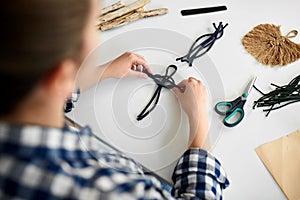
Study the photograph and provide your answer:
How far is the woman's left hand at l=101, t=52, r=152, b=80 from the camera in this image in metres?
0.82

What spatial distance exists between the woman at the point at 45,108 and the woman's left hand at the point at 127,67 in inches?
10.8

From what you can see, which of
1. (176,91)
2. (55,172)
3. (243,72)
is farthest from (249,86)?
(55,172)

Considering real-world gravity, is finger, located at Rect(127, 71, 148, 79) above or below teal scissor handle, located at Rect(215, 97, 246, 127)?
above

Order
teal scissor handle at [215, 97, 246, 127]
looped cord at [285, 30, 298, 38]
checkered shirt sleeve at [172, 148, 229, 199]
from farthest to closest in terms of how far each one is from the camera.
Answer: looped cord at [285, 30, 298, 38], teal scissor handle at [215, 97, 246, 127], checkered shirt sleeve at [172, 148, 229, 199]

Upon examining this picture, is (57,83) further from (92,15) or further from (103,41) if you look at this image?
(103,41)

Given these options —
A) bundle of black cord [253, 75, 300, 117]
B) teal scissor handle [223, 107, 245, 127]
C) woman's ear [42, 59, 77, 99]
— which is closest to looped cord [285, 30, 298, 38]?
bundle of black cord [253, 75, 300, 117]

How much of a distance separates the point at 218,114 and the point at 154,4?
295mm

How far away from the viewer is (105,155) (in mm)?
632

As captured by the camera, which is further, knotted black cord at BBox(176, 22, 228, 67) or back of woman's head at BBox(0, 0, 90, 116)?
knotted black cord at BBox(176, 22, 228, 67)

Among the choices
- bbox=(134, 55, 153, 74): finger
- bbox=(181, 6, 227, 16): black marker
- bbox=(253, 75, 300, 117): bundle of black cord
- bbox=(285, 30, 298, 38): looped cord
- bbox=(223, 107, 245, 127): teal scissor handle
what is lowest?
bbox=(223, 107, 245, 127): teal scissor handle

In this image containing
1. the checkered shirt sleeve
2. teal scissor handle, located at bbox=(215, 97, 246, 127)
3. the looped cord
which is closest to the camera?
the checkered shirt sleeve

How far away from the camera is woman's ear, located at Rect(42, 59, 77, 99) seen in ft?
1.38

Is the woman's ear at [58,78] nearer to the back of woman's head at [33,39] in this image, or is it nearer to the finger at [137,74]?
the back of woman's head at [33,39]

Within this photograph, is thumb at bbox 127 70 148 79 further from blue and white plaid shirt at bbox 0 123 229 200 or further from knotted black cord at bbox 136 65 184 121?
blue and white plaid shirt at bbox 0 123 229 200
